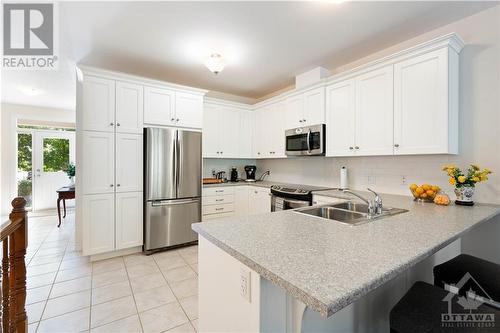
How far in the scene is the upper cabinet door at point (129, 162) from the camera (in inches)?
119

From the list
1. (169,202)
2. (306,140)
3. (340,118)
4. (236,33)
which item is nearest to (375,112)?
(340,118)

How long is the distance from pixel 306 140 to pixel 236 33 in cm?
164

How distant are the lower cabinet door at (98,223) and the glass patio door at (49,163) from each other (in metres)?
4.22

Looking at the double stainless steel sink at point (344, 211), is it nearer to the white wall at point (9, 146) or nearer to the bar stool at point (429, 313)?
the bar stool at point (429, 313)

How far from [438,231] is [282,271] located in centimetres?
100

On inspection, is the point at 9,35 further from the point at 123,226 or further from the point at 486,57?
the point at 486,57

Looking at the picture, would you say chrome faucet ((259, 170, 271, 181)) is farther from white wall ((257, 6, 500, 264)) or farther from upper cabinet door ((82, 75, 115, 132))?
upper cabinet door ((82, 75, 115, 132))

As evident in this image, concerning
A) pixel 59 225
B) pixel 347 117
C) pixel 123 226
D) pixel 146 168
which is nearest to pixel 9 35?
pixel 146 168

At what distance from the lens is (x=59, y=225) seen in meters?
4.52

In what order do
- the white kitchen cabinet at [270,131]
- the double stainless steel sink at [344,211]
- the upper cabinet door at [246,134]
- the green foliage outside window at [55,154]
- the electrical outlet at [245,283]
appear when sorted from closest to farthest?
1. the electrical outlet at [245,283]
2. the double stainless steel sink at [344,211]
3. the white kitchen cabinet at [270,131]
4. the upper cabinet door at [246,134]
5. the green foliage outside window at [55,154]

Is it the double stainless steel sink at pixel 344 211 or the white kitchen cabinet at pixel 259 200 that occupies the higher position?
the double stainless steel sink at pixel 344 211

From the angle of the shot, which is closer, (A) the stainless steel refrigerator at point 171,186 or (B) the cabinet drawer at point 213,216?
A: (A) the stainless steel refrigerator at point 171,186

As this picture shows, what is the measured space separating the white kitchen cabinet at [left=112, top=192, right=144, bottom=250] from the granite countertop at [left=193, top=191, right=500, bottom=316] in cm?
220

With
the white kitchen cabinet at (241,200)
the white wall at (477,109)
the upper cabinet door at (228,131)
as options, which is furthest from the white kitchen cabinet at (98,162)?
the white wall at (477,109)
